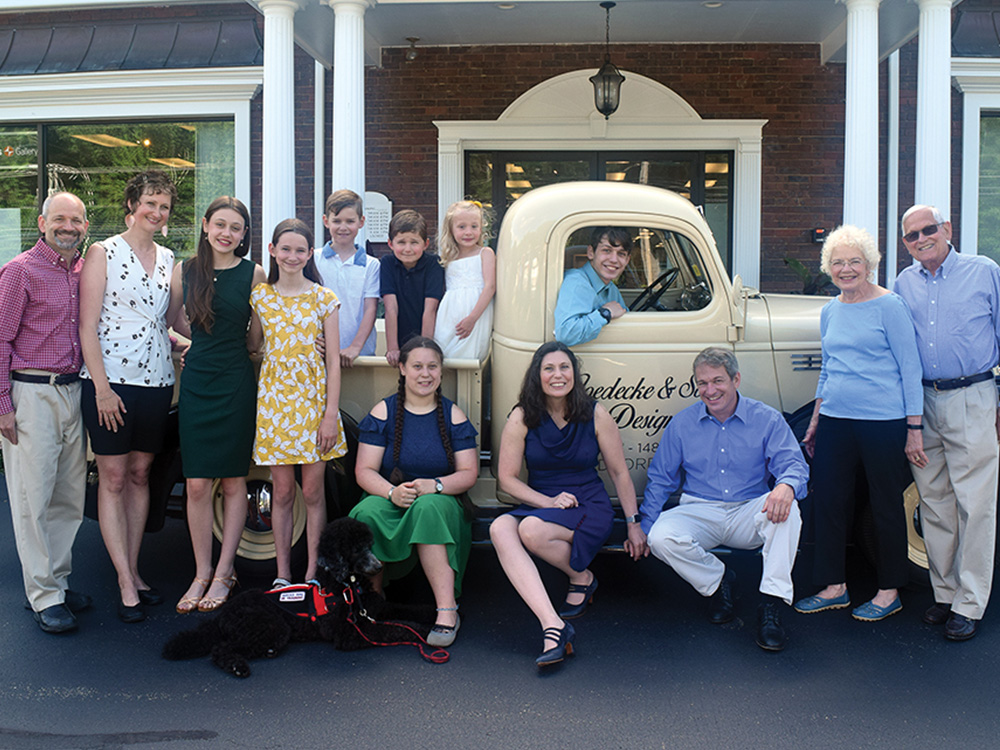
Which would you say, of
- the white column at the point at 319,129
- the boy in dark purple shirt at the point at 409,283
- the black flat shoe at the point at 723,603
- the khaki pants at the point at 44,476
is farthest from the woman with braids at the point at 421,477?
the white column at the point at 319,129

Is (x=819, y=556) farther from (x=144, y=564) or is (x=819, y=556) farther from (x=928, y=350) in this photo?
(x=144, y=564)

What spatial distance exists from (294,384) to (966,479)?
312cm

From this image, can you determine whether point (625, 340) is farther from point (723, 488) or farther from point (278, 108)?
point (278, 108)

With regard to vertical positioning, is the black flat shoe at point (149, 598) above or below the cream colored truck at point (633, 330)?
below

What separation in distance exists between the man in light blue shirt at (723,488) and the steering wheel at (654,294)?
1.66ft

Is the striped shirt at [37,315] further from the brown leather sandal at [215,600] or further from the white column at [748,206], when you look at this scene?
the white column at [748,206]

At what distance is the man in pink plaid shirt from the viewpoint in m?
3.77

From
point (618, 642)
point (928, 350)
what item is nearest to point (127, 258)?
point (618, 642)

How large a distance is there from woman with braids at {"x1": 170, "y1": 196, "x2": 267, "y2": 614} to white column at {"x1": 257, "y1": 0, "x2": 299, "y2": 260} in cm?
344

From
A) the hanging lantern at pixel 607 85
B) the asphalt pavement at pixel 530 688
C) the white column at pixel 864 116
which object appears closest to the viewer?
the asphalt pavement at pixel 530 688

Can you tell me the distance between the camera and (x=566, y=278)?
4176mm

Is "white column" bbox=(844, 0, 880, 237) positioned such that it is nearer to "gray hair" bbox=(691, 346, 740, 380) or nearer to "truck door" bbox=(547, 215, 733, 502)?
"truck door" bbox=(547, 215, 733, 502)

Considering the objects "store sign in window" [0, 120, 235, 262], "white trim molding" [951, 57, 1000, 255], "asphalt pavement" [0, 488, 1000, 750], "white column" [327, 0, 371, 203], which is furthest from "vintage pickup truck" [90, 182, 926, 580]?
"store sign in window" [0, 120, 235, 262]

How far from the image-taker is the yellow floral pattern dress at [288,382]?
3.96m
